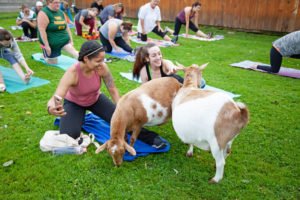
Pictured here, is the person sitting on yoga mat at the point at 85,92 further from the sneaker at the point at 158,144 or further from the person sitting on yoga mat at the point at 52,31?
the person sitting on yoga mat at the point at 52,31

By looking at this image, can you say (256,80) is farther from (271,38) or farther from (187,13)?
(271,38)

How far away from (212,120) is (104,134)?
6.89 ft

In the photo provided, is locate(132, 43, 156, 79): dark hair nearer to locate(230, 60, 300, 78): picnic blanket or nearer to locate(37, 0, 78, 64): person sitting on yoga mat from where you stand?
locate(37, 0, 78, 64): person sitting on yoga mat

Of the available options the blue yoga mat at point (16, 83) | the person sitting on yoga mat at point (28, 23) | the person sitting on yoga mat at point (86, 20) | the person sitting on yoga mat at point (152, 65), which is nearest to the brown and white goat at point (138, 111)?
the person sitting on yoga mat at point (152, 65)

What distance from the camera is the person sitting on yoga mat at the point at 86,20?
12.2 m

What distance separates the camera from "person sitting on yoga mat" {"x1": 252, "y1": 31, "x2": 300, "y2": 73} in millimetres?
7336

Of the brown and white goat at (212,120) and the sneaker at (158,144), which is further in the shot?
the sneaker at (158,144)

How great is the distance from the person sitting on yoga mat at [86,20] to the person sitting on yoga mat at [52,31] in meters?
4.53

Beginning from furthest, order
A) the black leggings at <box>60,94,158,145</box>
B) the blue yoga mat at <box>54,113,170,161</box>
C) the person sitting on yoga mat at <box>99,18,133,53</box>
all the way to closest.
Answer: the person sitting on yoga mat at <box>99,18,133,53</box> → the black leggings at <box>60,94,158,145</box> → the blue yoga mat at <box>54,113,170,161</box>

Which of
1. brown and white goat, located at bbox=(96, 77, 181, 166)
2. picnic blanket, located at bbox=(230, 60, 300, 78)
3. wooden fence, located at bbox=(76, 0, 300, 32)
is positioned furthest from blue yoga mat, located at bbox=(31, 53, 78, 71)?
wooden fence, located at bbox=(76, 0, 300, 32)

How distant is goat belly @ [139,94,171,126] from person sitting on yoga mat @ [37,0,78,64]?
15.8 ft

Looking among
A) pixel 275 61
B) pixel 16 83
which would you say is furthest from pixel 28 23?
pixel 275 61

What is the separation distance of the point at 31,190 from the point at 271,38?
13.4 meters

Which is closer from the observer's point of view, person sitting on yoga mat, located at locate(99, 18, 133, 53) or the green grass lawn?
the green grass lawn
